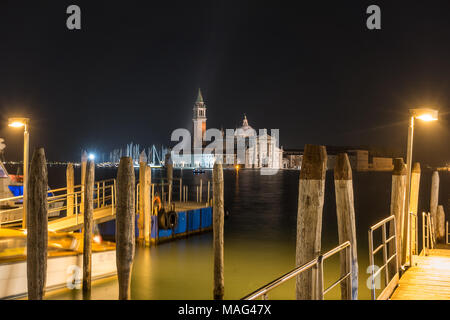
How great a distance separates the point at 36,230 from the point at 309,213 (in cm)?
306

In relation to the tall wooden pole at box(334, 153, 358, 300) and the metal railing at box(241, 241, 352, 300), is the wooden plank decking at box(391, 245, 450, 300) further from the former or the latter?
the metal railing at box(241, 241, 352, 300)

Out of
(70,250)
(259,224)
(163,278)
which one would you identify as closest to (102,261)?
(70,250)

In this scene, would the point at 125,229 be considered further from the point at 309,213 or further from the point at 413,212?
the point at 413,212

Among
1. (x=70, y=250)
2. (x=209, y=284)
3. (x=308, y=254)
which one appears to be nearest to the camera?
(x=308, y=254)

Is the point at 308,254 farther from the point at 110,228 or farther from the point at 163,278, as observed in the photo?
the point at 110,228

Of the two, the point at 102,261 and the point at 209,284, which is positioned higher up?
the point at 102,261

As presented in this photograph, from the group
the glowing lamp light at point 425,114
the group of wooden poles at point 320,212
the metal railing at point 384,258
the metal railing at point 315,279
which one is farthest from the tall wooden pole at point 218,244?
the metal railing at point 315,279

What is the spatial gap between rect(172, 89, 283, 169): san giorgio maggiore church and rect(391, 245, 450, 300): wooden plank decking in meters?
106

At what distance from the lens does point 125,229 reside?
6047 mm

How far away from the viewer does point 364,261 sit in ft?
42.8

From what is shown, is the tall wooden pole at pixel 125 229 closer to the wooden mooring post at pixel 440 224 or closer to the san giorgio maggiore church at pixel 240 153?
the wooden mooring post at pixel 440 224

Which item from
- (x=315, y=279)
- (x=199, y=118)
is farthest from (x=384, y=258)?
(x=199, y=118)

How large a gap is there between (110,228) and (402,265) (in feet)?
29.7

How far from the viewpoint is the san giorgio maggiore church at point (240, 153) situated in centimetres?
12100
